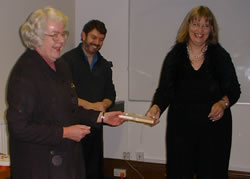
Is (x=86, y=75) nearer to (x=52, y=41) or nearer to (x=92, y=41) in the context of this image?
(x=92, y=41)

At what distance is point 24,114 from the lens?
1.15 metres

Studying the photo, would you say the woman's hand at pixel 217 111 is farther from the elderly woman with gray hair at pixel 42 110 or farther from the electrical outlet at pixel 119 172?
the electrical outlet at pixel 119 172

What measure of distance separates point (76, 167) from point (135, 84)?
1949 millimetres

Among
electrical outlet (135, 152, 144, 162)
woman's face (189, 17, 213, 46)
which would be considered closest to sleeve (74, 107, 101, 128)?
woman's face (189, 17, 213, 46)

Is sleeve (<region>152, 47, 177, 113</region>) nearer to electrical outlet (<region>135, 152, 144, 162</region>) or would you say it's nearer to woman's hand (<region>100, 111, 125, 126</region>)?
woman's hand (<region>100, 111, 125, 126</region>)

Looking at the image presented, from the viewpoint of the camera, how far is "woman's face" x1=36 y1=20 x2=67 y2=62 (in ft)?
4.22

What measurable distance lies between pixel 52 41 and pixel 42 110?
1.09 feet

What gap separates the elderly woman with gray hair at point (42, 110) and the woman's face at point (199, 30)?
0.82 m

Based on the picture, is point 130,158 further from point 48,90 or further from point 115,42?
point 48,90

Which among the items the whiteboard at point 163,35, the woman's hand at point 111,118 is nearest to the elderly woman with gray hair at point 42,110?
the woman's hand at point 111,118

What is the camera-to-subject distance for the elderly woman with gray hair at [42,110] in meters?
1.16

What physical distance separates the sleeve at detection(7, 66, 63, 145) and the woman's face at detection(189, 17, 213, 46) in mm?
1043

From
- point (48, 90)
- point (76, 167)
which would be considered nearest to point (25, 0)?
point (48, 90)

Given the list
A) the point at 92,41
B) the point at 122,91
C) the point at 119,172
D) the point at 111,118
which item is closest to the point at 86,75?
the point at 92,41
